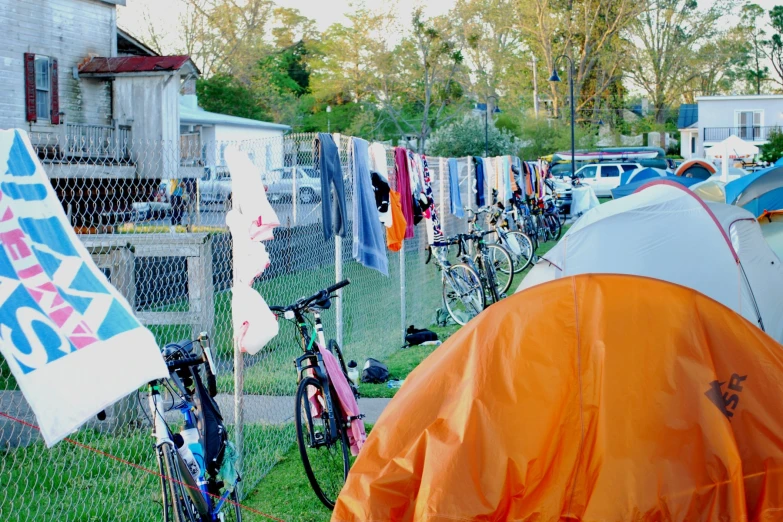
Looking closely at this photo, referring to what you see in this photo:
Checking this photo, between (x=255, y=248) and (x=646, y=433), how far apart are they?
7.77ft

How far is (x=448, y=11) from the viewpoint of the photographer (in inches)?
1924

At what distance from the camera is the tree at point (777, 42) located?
76812 mm

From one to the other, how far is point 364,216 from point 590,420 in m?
4.41

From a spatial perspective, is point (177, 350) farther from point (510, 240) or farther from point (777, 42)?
point (777, 42)

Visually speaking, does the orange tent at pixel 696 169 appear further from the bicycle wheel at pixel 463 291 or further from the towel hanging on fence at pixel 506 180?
the bicycle wheel at pixel 463 291

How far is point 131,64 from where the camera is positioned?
20.0 m

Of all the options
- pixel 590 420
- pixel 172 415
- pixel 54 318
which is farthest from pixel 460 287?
pixel 54 318

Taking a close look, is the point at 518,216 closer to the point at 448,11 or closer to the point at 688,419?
the point at 688,419

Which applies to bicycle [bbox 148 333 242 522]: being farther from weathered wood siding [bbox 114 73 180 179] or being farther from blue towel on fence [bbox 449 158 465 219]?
weathered wood siding [bbox 114 73 180 179]

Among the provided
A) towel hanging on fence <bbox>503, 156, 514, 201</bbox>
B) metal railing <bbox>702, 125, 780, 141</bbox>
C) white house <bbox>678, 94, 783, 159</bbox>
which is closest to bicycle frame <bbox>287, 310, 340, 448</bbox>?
towel hanging on fence <bbox>503, 156, 514, 201</bbox>

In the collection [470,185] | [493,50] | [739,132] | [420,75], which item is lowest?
[470,185]

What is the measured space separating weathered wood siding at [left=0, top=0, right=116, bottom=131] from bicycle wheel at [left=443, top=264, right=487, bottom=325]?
34.9 feet

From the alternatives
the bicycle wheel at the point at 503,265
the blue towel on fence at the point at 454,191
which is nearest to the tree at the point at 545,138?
the bicycle wheel at the point at 503,265

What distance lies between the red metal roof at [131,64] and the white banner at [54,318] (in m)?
16.6
